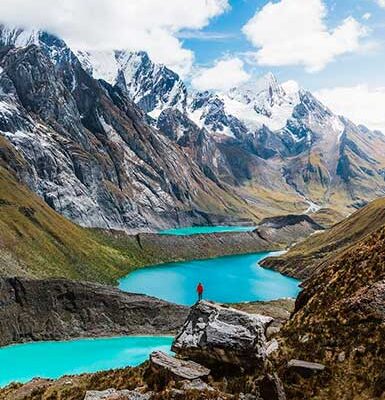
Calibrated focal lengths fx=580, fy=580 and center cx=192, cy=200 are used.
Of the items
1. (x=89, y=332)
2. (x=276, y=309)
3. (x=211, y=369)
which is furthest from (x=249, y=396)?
(x=276, y=309)

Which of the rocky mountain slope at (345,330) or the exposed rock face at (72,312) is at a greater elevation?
the exposed rock face at (72,312)

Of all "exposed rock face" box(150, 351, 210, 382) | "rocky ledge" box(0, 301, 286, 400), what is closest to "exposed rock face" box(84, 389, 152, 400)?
"rocky ledge" box(0, 301, 286, 400)

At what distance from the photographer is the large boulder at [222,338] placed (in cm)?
3472

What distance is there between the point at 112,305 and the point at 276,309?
42.4 metres

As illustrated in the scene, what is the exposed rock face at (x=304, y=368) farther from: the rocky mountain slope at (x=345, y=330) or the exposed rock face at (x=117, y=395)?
the exposed rock face at (x=117, y=395)

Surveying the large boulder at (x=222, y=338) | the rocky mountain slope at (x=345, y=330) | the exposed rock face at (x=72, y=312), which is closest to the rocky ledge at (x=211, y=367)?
the large boulder at (x=222, y=338)

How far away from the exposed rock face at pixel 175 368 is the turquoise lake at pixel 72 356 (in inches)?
3070

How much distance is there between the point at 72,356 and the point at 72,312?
23.2m

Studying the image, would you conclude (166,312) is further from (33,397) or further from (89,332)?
(33,397)

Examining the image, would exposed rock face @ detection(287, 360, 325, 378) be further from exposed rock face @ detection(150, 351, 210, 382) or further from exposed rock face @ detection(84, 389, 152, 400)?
exposed rock face @ detection(84, 389, 152, 400)

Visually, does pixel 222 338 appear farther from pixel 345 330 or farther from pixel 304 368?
pixel 345 330

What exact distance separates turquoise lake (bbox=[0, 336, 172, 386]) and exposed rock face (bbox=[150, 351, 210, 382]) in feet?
256

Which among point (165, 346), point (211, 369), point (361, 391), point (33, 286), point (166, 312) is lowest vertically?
point (361, 391)

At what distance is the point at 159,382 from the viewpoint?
1374 inches
